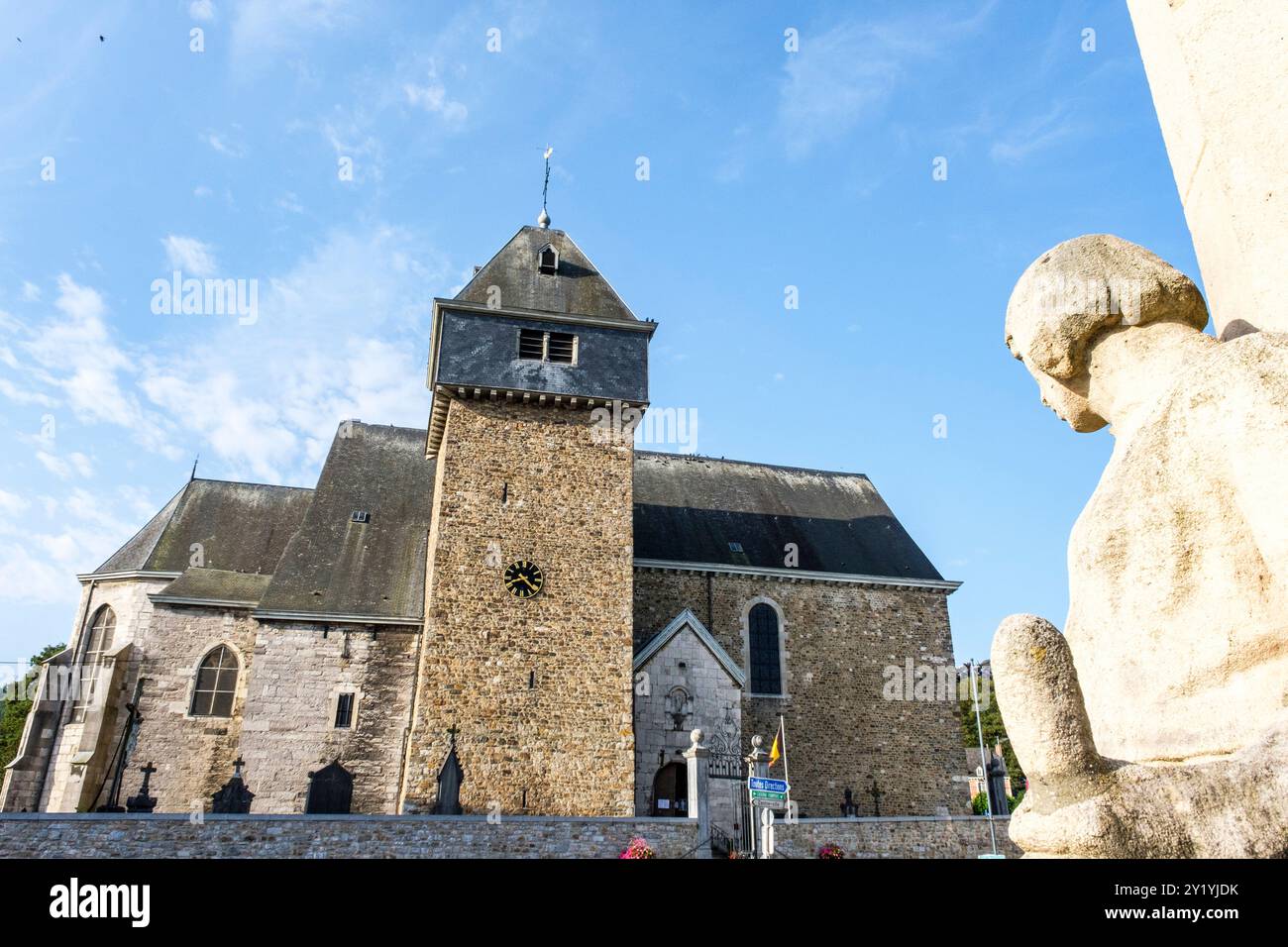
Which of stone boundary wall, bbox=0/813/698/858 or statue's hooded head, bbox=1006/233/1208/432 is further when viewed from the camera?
stone boundary wall, bbox=0/813/698/858

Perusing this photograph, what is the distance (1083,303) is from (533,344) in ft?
58.8

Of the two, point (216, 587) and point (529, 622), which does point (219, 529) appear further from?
point (529, 622)

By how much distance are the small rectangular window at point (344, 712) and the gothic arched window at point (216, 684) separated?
2721 mm

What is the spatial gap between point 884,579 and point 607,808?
10.6 meters

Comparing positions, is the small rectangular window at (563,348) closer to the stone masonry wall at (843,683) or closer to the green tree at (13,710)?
the stone masonry wall at (843,683)

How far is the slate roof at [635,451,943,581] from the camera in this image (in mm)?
23203

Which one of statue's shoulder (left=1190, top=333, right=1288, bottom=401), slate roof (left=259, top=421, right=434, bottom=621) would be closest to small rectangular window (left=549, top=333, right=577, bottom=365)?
slate roof (left=259, top=421, right=434, bottom=621)

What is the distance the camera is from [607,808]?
16109 millimetres

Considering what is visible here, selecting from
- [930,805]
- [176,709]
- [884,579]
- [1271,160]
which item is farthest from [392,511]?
[1271,160]

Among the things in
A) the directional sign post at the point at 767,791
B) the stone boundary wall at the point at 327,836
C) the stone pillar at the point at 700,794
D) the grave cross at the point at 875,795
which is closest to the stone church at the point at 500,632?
the grave cross at the point at 875,795

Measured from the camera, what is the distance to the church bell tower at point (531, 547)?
637 inches

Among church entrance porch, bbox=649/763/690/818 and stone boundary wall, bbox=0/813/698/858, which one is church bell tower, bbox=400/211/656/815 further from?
stone boundary wall, bbox=0/813/698/858

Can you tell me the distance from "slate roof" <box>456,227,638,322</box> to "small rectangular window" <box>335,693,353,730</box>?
9.11 m

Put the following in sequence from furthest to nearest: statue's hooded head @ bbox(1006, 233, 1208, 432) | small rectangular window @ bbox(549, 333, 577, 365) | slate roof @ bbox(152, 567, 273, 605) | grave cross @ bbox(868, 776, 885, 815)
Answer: grave cross @ bbox(868, 776, 885, 815), small rectangular window @ bbox(549, 333, 577, 365), slate roof @ bbox(152, 567, 273, 605), statue's hooded head @ bbox(1006, 233, 1208, 432)
